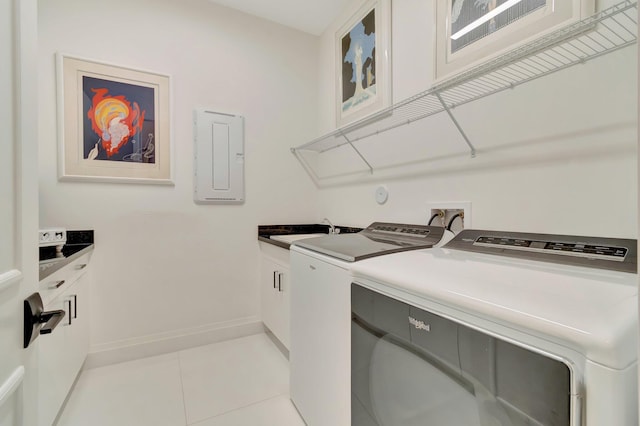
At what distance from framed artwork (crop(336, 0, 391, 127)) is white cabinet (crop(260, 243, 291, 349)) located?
124cm

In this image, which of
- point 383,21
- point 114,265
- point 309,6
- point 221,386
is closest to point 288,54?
point 309,6

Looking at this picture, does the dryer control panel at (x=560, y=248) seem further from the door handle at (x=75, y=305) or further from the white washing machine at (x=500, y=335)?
the door handle at (x=75, y=305)

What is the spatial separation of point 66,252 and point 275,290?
4.15 feet

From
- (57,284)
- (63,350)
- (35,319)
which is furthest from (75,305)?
(35,319)

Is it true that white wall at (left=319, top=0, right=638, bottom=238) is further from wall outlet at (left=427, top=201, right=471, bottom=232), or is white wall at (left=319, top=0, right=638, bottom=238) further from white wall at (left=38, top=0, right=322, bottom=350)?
white wall at (left=38, top=0, right=322, bottom=350)

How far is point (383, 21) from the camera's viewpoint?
183 cm

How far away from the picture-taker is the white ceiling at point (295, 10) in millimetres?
2205

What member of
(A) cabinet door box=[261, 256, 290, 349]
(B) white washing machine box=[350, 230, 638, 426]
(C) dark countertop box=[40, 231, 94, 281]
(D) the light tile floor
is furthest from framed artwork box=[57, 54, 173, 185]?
(B) white washing machine box=[350, 230, 638, 426]

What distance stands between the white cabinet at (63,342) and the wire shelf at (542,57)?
1831mm

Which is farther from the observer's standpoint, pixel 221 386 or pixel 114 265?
pixel 114 265

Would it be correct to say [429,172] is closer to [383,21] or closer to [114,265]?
[383,21]

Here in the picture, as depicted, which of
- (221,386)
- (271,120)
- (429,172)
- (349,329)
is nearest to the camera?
(349,329)

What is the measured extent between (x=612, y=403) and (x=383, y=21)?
7.00 feet

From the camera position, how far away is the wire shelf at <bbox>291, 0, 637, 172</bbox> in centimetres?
80
